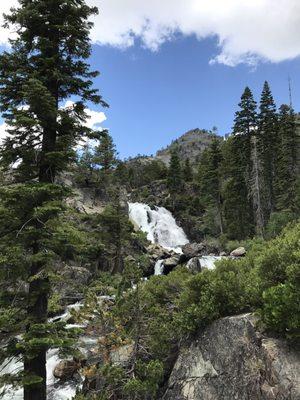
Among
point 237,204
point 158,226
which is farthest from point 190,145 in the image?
point 237,204

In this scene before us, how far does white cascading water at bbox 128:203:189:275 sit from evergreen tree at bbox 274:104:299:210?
15.0 metres

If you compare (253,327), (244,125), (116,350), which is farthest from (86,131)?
(244,125)

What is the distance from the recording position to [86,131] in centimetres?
1273

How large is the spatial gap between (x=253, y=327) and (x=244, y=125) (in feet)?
156

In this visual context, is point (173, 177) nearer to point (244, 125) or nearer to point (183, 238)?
point (183, 238)

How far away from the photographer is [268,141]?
52.4 meters

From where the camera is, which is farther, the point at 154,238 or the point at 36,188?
the point at 154,238

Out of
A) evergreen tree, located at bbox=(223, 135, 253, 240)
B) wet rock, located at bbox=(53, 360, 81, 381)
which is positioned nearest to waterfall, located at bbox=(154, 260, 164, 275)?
evergreen tree, located at bbox=(223, 135, 253, 240)

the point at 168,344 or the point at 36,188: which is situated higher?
the point at 36,188

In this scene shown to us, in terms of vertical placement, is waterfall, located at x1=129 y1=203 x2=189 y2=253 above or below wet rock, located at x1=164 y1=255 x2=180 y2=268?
above

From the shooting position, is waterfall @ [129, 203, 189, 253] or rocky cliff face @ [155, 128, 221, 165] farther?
rocky cliff face @ [155, 128, 221, 165]

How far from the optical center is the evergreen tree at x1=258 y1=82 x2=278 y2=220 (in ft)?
170

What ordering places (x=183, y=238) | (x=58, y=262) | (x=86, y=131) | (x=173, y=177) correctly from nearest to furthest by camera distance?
(x=58, y=262) < (x=86, y=131) < (x=183, y=238) < (x=173, y=177)

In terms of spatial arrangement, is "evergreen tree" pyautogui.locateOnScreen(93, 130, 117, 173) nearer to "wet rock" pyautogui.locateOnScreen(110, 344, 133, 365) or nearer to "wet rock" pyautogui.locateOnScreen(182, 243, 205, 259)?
"wet rock" pyautogui.locateOnScreen(182, 243, 205, 259)
